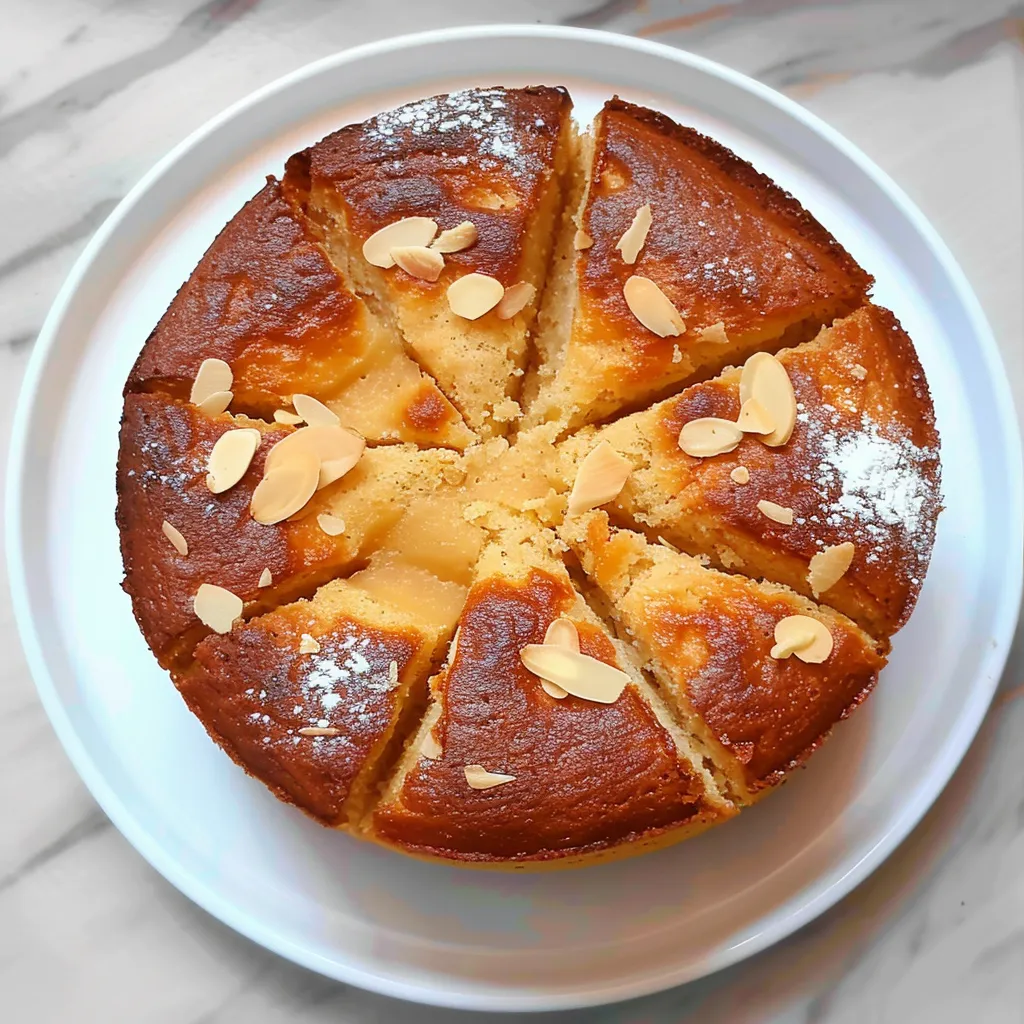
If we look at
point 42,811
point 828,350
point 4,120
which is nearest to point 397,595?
point 828,350

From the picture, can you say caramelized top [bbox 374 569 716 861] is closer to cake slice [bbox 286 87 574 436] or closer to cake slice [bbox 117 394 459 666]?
cake slice [bbox 117 394 459 666]

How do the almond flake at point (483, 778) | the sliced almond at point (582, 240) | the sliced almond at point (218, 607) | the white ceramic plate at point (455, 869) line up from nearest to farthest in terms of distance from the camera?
the almond flake at point (483, 778) → the sliced almond at point (218, 607) → the sliced almond at point (582, 240) → the white ceramic plate at point (455, 869)

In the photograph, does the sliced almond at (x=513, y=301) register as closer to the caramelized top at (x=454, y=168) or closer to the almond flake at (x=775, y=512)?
the caramelized top at (x=454, y=168)

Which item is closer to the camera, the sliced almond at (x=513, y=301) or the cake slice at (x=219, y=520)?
the cake slice at (x=219, y=520)

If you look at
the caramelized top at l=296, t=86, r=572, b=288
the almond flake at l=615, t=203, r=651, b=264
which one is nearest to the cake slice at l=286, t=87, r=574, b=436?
the caramelized top at l=296, t=86, r=572, b=288

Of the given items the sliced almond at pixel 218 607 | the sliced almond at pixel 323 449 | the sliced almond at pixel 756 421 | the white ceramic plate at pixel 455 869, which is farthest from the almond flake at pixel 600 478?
the white ceramic plate at pixel 455 869

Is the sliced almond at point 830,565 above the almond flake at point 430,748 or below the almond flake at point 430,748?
above
